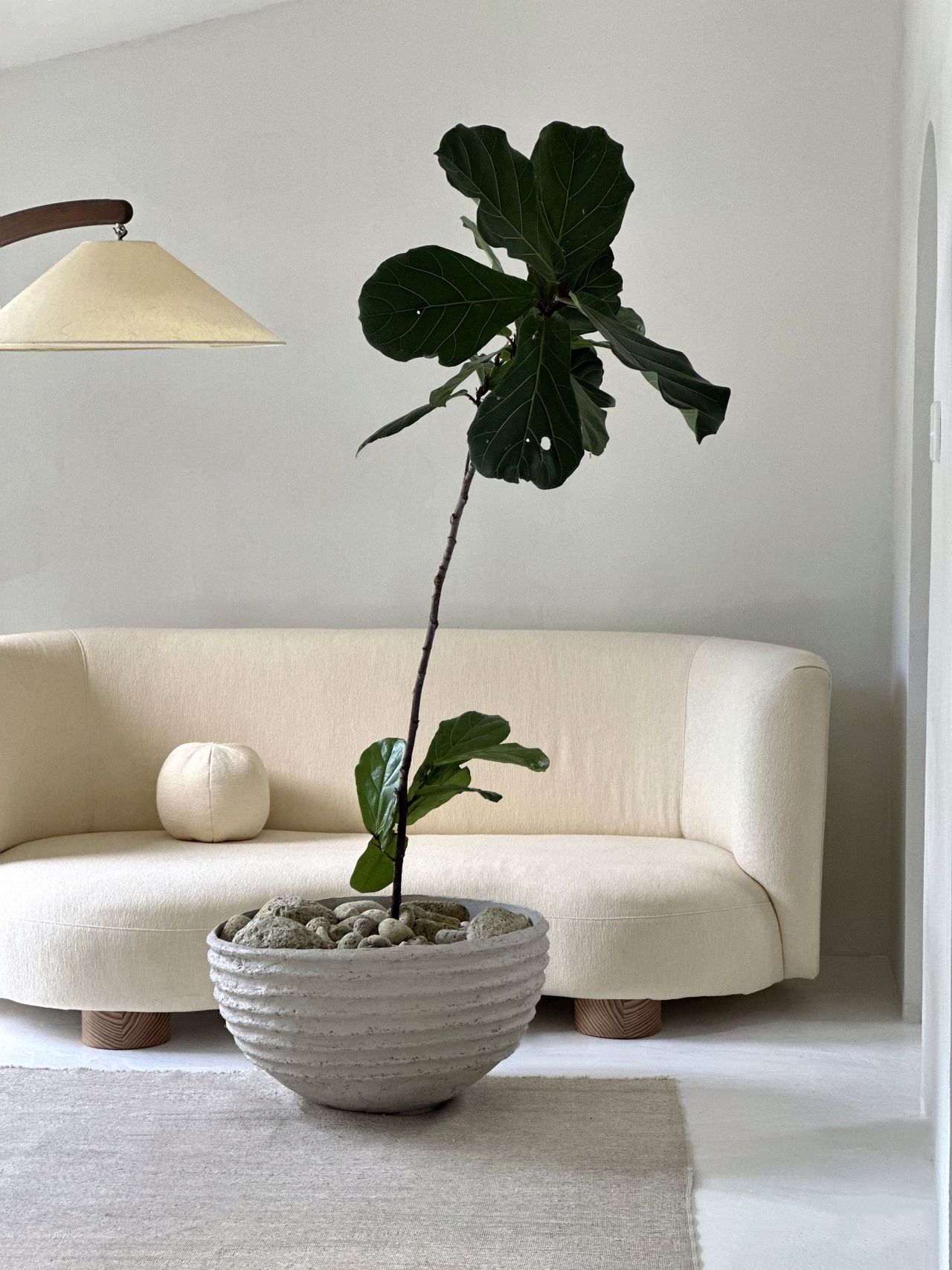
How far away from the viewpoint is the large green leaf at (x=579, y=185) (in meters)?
2.16

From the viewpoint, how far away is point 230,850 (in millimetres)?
3426

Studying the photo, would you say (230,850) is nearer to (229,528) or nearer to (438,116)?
(229,528)

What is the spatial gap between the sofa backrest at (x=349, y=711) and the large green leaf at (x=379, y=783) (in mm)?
1149

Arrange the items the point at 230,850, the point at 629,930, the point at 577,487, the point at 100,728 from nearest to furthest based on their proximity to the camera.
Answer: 1. the point at 629,930
2. the point at 230,850
3. the point at 100,728
4. the point at 577,487

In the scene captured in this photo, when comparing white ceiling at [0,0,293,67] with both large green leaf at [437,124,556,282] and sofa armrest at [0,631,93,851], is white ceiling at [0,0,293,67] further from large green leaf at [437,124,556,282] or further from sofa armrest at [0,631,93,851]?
large green leaf at [437,124,556,282]

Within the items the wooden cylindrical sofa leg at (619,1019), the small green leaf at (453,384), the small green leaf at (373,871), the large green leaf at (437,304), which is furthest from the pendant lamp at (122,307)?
the wooden cylindrical sofa leg at (619,1019)

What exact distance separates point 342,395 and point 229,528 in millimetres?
517

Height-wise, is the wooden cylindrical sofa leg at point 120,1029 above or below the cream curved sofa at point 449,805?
below

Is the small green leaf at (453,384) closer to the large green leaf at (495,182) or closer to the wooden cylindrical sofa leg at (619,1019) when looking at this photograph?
the large green leaf at (495,182)

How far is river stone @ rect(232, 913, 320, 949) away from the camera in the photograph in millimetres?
2500

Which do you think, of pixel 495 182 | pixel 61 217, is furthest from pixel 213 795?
pixel 495 182

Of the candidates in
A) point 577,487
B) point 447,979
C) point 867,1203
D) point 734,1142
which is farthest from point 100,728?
point 867,1203

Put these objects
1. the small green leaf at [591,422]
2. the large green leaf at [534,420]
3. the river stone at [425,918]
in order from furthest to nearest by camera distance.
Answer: the river stone at [425,918] → the small green leaf at [591,422] → the large green leaf at [534,420]

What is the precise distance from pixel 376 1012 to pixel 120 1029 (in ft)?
3.12
